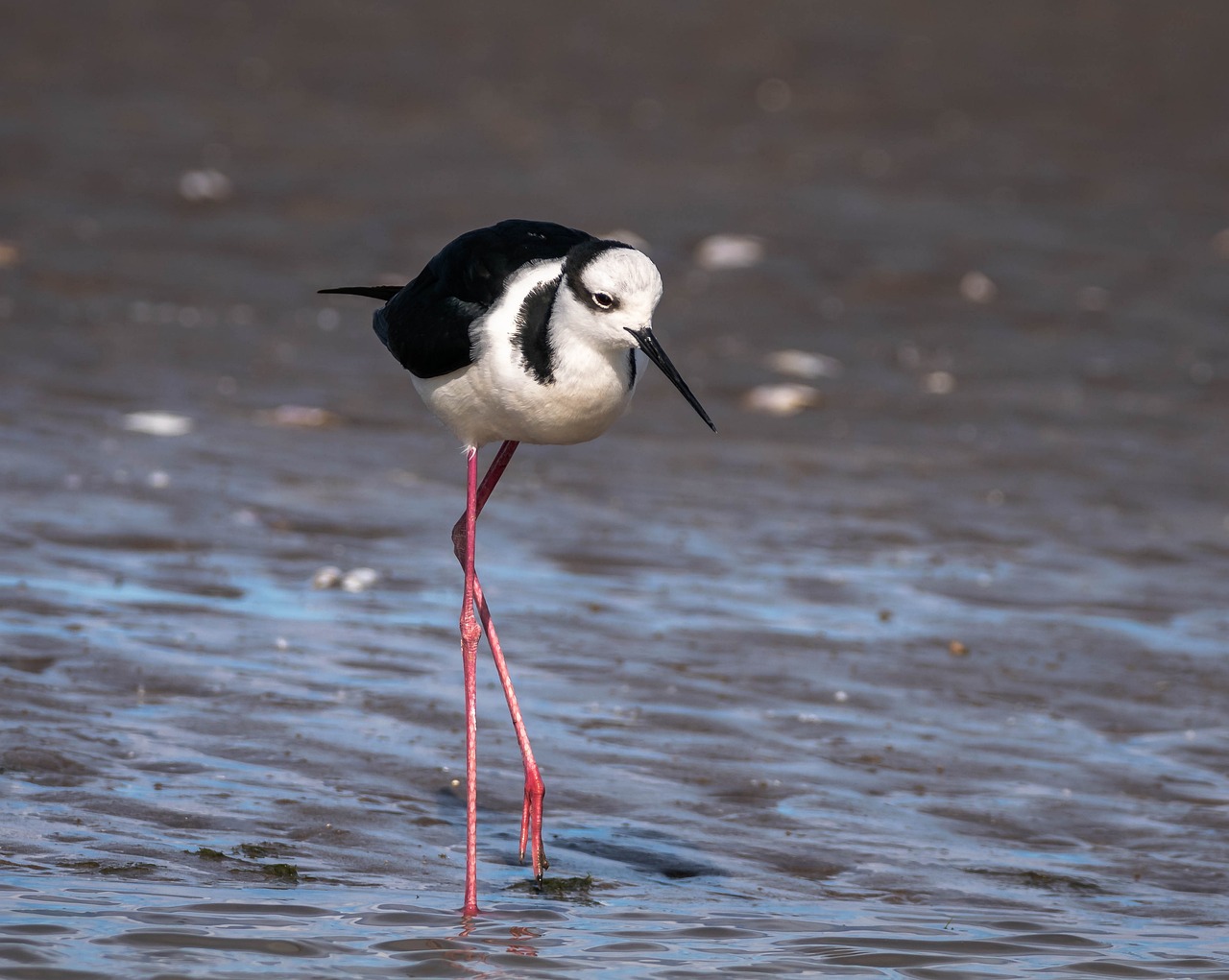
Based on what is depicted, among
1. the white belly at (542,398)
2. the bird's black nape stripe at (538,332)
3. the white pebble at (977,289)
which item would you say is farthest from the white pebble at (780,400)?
the bird's black nape stripe at (538,332)

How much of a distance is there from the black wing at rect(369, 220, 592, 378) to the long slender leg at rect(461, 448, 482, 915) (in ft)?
1.14

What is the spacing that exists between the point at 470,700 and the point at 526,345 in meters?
1.04

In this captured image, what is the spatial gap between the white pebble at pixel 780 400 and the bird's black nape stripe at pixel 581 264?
490cm

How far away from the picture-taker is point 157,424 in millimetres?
8516

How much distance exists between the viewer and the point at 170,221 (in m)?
11.4

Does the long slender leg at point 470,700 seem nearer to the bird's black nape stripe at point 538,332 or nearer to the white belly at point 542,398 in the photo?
the white belly at point 542,398

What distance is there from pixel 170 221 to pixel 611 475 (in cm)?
439

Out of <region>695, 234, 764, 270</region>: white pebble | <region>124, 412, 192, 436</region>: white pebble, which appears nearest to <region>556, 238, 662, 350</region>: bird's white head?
<region>124, 412, 192, 436</region>: white pebble

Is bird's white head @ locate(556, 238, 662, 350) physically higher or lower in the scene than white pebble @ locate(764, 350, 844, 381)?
lower

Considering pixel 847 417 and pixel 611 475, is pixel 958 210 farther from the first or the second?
pixel 611 475

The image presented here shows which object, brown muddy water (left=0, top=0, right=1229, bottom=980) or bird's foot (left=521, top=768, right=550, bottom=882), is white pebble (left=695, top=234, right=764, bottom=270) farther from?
bird's foot (left=521, top=768, right=550, bottom=882)

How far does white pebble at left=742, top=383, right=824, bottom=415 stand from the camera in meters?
9.55

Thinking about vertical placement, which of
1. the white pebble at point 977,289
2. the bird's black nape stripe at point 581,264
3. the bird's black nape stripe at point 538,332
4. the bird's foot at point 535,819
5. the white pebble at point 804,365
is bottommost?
the bird's foot at point 535,819

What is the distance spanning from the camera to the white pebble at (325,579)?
6922mm
